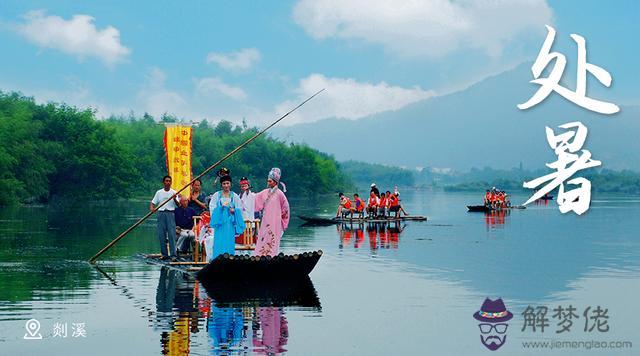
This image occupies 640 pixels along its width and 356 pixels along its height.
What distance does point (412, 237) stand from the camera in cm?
3622

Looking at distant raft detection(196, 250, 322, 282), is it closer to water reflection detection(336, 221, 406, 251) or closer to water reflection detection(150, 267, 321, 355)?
water reflection detection(150, 267, 321, 355)

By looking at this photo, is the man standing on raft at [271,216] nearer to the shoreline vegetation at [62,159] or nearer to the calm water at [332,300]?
the calm water at [332,300]

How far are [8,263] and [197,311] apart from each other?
900cm

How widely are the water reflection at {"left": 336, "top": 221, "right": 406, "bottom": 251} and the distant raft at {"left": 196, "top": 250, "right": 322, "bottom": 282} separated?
38.9ft

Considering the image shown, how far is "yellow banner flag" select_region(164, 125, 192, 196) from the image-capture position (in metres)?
29.3

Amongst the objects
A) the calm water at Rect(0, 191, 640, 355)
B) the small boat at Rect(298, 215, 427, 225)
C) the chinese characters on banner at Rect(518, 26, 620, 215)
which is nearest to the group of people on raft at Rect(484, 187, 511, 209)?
the small boat at Rect(298, 215, 427, 225)

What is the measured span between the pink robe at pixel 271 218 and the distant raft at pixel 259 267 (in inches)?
36.2

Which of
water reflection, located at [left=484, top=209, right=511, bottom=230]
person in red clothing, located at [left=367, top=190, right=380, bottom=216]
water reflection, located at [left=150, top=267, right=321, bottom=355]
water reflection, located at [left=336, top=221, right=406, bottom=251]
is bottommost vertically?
water reflection, located at [left=150, top=267, right=321, bottom=355]

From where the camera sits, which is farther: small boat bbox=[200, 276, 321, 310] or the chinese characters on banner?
the chinese characters on banner

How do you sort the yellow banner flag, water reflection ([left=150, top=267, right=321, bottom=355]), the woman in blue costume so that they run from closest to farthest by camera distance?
water reflection ([left=150, top=267, right=321, bottom=355]) < the woman in blue costume < the yellow banner flag

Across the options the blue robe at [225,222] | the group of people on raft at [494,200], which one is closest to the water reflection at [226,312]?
the blue robe at [225,222]

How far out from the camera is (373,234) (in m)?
38.1

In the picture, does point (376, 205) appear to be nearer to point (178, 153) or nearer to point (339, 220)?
point (339, 220)

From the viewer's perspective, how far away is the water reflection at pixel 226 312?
12320mm
